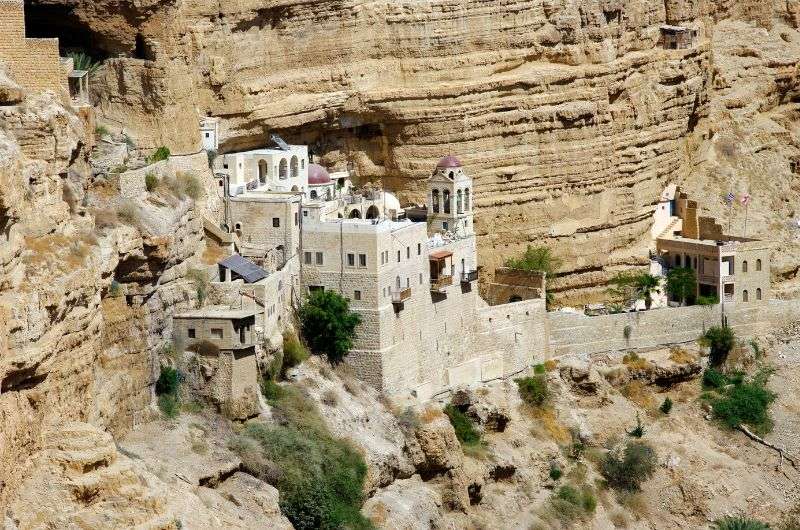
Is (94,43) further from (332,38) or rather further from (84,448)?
(84,448)

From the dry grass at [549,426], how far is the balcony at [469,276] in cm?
369

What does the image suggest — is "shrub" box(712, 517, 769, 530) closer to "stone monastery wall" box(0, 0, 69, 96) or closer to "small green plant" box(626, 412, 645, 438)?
"small green plant" box(626, 412, 645, 438)

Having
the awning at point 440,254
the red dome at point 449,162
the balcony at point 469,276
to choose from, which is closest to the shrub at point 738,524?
the balcony at point 469,276

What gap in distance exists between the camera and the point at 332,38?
56656 mm

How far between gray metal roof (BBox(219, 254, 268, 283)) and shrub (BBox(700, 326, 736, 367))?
596 inches

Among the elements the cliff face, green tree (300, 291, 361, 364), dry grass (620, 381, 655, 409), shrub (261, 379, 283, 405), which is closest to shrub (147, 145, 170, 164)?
the cliff face

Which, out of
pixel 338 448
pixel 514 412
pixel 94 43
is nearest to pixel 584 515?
pixel 514 412

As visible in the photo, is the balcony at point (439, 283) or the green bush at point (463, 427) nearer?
the balcony at point (439, 283)

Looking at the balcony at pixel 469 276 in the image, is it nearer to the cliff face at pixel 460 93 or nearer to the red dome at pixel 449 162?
the red dome at pixel 449 162

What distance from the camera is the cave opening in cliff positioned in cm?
5016

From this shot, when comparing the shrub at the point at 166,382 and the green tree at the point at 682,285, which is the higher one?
the green tree at the point at 682,285

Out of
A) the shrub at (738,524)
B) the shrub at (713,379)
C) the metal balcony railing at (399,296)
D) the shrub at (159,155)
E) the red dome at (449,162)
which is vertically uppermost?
Answer: the shrub at (159,155)

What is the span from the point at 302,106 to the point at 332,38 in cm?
205

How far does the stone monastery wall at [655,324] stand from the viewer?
57781mm
